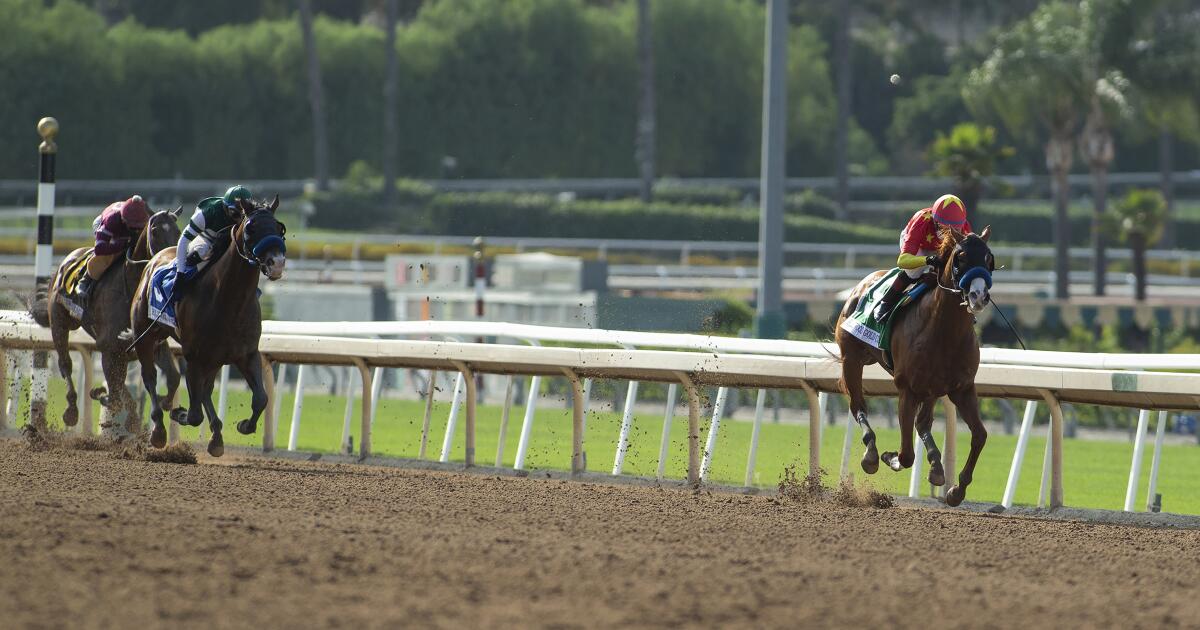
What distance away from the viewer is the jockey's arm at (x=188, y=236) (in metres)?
8.98

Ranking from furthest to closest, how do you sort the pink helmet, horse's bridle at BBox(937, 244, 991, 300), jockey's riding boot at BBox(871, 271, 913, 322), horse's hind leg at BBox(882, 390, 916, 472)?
the pink helmet
jockey's riding boot at BBox(871, 271, 913, 322)
horse's hind leg at BBox(882, 390, 916, 472)
horse's bridle at BBox(937, 244, 991, 300)

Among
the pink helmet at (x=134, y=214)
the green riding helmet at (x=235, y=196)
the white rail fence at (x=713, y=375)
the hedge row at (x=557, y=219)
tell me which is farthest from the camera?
the hedge row at (x=557, y=219)

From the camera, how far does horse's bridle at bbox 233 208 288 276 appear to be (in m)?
8.42

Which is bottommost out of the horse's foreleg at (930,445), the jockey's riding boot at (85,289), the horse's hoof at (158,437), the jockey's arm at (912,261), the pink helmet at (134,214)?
the horse's hoof at (158,437)

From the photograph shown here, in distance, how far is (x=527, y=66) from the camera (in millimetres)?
46969

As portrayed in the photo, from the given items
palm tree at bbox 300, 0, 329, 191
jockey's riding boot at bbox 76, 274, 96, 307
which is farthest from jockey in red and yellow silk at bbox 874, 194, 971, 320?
palm tree at bbox 300, 0, 329, 191

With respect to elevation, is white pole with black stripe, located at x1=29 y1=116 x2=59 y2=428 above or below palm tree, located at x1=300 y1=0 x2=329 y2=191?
below

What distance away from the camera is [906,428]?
7.83m

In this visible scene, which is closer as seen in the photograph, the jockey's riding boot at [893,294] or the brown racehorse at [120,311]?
the jockey's riding boot at [893,294]

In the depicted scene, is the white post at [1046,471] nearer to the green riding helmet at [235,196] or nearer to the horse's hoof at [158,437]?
the green riding helmet at [235,196]

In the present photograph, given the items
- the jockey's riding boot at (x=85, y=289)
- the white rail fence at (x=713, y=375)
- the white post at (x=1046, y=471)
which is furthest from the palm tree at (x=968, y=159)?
the white post at (x=1046, y=471)

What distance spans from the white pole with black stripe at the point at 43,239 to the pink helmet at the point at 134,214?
0.62 metres

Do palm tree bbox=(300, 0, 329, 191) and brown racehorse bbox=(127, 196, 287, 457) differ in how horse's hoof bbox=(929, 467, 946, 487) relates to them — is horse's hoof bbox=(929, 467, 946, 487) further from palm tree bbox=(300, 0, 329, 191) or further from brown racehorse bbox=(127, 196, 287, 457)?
palm tree bbox=(300, 0, 329, 191)

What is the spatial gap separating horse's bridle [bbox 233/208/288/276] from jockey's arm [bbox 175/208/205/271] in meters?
0.27
